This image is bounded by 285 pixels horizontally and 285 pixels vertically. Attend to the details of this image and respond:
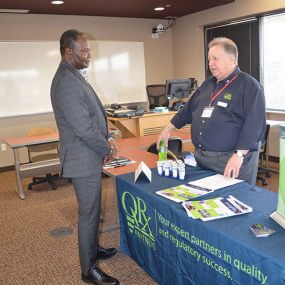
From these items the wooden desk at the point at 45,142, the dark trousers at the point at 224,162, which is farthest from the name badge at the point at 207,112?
the wooden desk at the point at 45,142

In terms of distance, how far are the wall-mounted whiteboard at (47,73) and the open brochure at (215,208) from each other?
4.64 meters

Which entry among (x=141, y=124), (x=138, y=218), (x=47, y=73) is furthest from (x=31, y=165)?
(x=138, y=218)

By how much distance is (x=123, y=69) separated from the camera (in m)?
6.43

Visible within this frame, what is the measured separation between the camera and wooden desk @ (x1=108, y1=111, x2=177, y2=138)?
4324 millimetres

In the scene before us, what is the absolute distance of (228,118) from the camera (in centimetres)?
207

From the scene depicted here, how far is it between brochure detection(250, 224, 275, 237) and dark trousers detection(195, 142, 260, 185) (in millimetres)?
763

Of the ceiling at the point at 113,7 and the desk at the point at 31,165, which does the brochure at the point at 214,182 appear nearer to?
the desk at the point at 31,165

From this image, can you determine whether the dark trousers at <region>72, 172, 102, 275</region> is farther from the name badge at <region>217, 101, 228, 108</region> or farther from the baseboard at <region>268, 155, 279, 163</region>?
the baseboard at <region>268, 155, 279, 163</region>

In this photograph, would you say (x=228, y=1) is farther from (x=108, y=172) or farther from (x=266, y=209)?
(x=266, y=209)

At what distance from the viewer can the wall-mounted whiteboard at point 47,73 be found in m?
5.42

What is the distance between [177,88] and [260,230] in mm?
3626

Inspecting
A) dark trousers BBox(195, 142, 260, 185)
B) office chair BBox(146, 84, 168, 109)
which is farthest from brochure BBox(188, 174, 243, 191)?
office chair BBox(146, 84, 168, 109)

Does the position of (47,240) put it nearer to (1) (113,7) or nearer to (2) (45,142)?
(2) (45,142)

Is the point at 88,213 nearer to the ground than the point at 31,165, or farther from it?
farther from it
